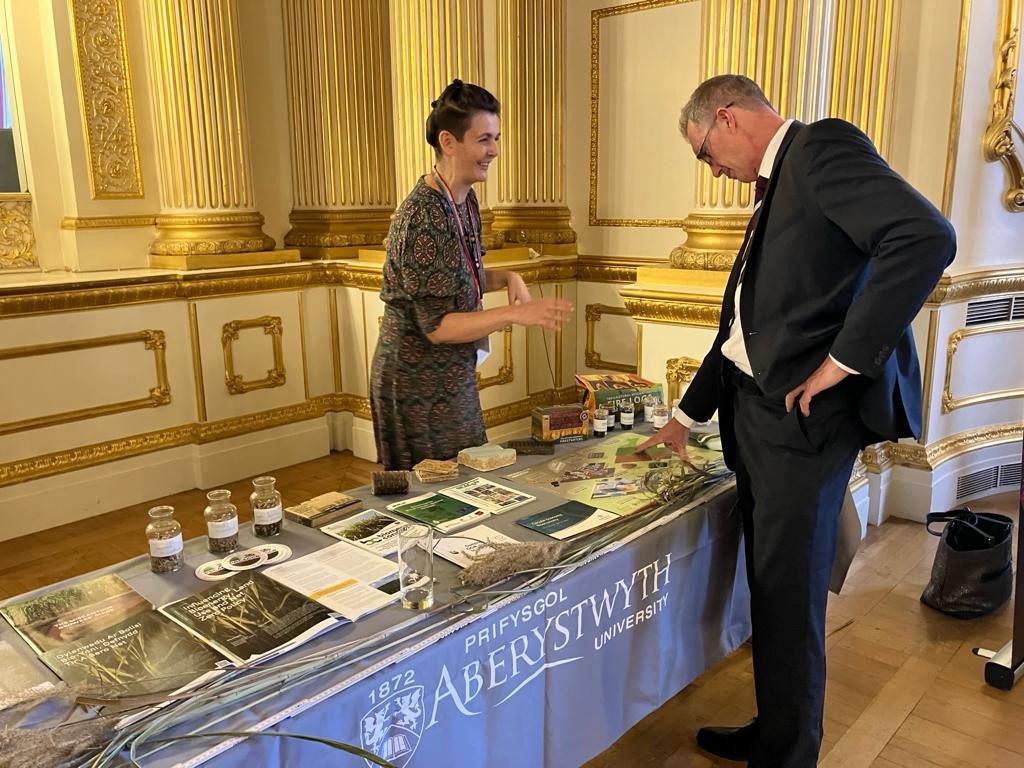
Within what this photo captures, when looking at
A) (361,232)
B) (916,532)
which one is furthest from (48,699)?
(361,232)

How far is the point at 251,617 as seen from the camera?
1.37 metres

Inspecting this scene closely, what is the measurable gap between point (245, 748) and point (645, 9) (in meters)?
4.64

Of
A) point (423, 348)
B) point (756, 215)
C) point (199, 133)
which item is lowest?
point (423, 348)

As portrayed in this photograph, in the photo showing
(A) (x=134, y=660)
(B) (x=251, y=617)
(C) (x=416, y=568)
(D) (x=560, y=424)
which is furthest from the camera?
(D) (x=560, y=424)

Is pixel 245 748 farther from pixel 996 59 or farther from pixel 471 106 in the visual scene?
pixel 996 59

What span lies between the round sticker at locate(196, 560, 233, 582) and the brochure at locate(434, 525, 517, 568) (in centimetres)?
40

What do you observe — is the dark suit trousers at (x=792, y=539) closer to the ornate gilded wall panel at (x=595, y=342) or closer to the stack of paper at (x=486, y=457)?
the stack of paper at (x=486, y=457)

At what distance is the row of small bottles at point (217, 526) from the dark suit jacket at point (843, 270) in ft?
3.43

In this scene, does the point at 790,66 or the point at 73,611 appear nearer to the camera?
the point at 73,611

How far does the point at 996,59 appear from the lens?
11.4 ft

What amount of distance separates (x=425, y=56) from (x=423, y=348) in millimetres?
2713

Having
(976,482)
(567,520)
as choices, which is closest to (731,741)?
(567,520)

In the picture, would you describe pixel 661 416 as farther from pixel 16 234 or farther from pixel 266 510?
pixel 16 234

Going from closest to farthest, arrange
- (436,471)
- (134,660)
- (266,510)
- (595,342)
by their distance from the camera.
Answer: (134,660) < (266,510) < (436,471) < (595,342)
